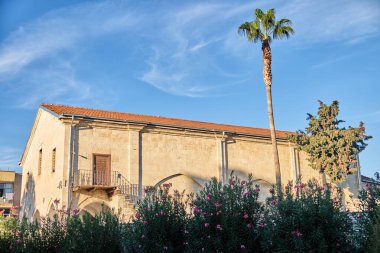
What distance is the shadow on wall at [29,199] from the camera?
29.8m

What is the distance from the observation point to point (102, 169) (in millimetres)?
24641

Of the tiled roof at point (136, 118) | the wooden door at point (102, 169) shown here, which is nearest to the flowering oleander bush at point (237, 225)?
the wooden door at point (102, 169)

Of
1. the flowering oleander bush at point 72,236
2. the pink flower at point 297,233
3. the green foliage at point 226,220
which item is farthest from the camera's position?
the flowering oleander bush at point 72,236

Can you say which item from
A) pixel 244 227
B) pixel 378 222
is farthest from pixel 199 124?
pixel 378 222

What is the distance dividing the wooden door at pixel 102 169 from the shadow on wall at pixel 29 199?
683 centimetres

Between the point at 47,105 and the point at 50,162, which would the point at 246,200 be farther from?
the point at 47,105

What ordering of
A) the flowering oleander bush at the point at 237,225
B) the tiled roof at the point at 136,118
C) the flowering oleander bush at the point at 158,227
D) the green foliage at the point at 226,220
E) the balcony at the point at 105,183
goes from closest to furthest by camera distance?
1. the flowering oleander bush at the point at 237,225
2. the green foliage at the point at 226,220
3. the flowering oleander bush at the point at 158,227
4. the balcony at the point at 105,183
5. the tiled roof at the point at 136,118

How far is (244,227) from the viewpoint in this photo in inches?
420

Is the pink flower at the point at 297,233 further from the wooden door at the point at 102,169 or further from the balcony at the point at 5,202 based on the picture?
the balcony at the point at 5,202

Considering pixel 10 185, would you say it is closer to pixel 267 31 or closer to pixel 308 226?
pixel 267 31

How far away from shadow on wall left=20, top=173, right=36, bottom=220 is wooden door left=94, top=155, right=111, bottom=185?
6832 millimetres

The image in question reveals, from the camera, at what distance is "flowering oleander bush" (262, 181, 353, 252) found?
31.6 feet

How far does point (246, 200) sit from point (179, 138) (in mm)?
16141

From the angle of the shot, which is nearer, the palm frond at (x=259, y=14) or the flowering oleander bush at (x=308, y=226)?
the flowering oleander bush at (x=308, y=226)
